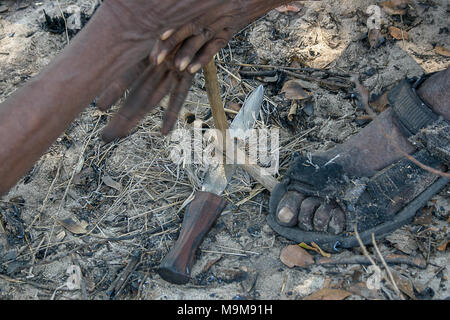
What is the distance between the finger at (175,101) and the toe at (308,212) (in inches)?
30.6

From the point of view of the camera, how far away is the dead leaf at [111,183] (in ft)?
8.18

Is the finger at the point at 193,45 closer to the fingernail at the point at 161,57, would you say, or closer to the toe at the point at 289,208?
the fingernail at the point at 161,57

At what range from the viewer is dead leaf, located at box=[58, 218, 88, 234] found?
2.30 m

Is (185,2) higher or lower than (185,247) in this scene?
higher

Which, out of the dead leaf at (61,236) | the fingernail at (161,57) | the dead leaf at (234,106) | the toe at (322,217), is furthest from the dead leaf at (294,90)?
the dead leaf at (61,236)

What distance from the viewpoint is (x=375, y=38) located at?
9.51 ft

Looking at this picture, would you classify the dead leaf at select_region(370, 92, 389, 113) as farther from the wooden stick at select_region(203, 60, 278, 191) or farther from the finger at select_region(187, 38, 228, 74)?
the finger at select_region(187, 38, 228, 74)

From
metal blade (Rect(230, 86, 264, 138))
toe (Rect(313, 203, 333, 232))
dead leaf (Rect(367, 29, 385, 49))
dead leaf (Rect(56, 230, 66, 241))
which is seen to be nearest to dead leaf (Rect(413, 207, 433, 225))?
toe (Rect(313, 203, 333, 232))

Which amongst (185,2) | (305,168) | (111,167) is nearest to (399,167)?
(305,168)

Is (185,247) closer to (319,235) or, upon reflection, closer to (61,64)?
(319,235)

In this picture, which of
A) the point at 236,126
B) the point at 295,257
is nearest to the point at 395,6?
the point at 236,126

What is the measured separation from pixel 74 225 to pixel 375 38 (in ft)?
A: 6.64

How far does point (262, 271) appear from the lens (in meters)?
2.10
